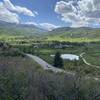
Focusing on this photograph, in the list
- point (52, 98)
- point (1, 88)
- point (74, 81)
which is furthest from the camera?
point (74, 81)

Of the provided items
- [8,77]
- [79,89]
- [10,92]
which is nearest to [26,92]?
[10,92]

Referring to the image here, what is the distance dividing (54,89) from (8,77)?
827 centimetres

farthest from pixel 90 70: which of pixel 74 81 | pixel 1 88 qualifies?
pixel 1 88

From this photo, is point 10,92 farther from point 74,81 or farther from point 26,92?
point 74,81

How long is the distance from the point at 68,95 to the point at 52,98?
8.65 ft

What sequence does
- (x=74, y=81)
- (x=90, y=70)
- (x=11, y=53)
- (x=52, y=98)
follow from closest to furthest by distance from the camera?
(x=52, y=98) → (x=74, y=81) → (x=90, y=70) → (x=11, y=53)

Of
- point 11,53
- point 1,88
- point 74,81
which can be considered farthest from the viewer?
point 11,53

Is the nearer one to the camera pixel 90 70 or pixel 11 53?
pixel 90 70

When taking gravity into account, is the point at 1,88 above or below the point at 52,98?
above

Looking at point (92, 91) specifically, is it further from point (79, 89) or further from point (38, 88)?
point (38, 88)

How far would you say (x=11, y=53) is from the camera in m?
97.9

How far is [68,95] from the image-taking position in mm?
40844

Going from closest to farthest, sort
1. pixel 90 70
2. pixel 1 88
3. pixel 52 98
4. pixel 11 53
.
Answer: pixel 1 88 → pixel 52 98 → pixel 90 70 → pixel 11 53

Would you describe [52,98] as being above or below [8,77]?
below
